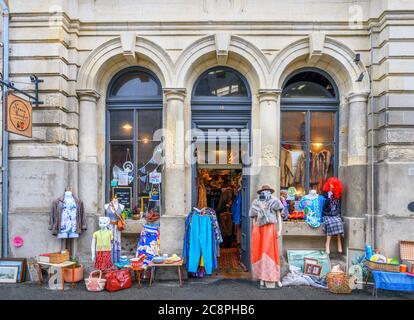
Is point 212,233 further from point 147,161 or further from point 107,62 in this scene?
point 107,62

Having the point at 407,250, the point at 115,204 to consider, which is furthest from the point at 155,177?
the point at 407,250

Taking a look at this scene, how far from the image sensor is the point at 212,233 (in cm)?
698

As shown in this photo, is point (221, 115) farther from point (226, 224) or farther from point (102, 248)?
point (102, 248)

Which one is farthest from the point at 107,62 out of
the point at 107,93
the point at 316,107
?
the point at 316,107

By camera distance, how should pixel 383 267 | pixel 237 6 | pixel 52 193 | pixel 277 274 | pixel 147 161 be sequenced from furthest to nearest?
pixel 147 161 → pixel 237 6 → pixel 52 193 → pixel 277 274 → pixel 383 267

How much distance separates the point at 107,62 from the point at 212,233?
4783 millimetres

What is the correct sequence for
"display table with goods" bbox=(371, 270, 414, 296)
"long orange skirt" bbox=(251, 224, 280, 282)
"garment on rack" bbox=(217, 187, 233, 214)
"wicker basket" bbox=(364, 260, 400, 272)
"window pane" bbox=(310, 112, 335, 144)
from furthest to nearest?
1. "garment on rack" bbox=(217, 187, 233, 214)
2. "window pane" bbox=(310, 112, 335, 144)
3. "long orange skirt" bbox=(251, 224, 280, 282)
4. "wicker basket" bbox=(364, 260, 400, 272)
5. "display table with goods" bbox=(371, 270, 414, 296)

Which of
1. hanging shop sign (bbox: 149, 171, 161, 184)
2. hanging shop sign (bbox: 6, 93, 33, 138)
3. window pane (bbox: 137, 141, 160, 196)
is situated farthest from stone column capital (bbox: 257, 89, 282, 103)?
hanging shop sign (bbox: 6, 93, 33, 138)

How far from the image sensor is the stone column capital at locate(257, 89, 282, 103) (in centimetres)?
729

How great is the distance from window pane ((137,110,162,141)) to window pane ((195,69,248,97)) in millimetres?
1190

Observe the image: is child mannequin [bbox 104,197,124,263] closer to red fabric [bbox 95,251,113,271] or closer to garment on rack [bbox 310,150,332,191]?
red fabric [bbox 95,251,113,271]

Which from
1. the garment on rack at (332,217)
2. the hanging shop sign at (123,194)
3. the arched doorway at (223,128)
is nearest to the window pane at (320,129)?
the garment on rack at (332,217)

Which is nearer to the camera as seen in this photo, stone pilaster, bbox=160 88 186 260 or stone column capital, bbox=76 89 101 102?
stone pilaster, bbox=160 88 186 260

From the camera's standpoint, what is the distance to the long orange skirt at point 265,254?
6.39m
